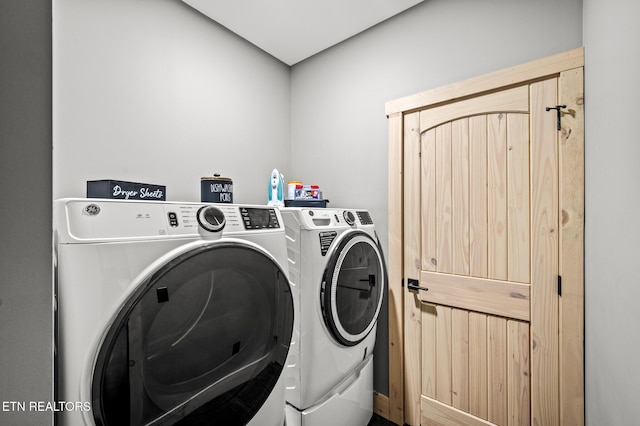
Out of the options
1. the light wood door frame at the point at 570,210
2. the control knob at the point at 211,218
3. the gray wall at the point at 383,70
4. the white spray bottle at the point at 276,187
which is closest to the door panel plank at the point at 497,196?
the light wood door frame at the point at 570,210

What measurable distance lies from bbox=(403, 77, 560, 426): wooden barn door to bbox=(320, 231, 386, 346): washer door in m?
0.27

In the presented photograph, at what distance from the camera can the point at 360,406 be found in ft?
5.69

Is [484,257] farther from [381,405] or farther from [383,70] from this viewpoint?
[383,70]

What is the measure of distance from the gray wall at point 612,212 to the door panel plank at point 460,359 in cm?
51

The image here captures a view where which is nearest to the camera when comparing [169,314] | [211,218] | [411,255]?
[169,314]

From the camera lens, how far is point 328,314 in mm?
1435

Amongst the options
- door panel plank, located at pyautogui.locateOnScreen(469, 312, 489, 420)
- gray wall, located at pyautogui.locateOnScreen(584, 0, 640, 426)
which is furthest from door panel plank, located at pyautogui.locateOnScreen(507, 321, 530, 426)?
gray wall, located at pyautogui.locateOnScreen(584, 0, 640, 426)

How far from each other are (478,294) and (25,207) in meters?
1.79

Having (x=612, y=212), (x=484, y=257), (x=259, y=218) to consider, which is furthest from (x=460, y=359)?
(x=259, y=218)

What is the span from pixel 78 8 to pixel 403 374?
253 centimetres

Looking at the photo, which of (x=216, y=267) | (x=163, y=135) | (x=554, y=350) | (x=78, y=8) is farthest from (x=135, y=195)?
(x=554, y=350)

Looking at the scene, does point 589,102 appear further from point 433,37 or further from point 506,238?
point 433,37

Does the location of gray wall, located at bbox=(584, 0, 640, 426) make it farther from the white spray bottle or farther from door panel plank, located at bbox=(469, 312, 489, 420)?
the white spray bottle

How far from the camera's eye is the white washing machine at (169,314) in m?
0.75
